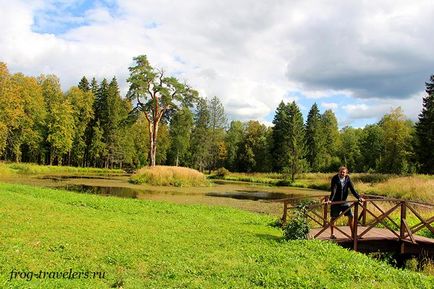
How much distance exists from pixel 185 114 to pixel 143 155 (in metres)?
34.5

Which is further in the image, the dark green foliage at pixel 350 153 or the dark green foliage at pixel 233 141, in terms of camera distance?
the dark green foliage at pixel 233 141

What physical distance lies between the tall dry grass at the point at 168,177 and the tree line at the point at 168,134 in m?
10.9

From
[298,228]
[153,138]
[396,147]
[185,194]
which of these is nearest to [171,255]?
[298,228]

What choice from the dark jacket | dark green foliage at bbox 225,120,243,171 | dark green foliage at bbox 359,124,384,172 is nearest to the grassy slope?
the dark jacket

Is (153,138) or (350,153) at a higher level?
(350,153)

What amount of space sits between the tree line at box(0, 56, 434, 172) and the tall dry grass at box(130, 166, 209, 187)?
10.9 m

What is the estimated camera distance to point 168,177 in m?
39.1

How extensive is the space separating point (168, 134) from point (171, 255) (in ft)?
262

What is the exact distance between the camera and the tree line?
5047 cm

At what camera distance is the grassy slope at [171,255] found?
8.09 metres

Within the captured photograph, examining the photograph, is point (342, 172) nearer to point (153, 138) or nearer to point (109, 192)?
point (109, 192)

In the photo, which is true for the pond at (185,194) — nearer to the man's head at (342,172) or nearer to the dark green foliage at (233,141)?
the man's head at (342,172)

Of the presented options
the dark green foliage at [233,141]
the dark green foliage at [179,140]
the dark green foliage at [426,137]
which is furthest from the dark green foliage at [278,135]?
the dark green foliage at [426,137]

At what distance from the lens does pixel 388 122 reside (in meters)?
67.3
